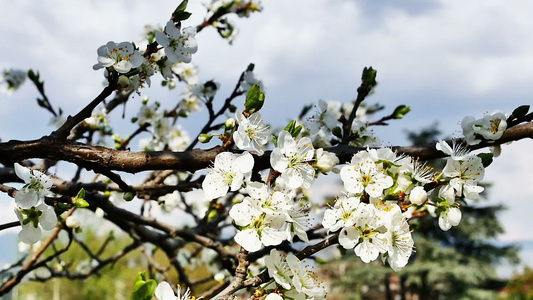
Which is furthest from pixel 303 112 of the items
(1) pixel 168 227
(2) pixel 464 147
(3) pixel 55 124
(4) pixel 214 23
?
(3) pixel 55 124

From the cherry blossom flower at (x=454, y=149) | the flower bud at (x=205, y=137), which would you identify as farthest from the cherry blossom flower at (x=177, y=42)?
the cherry blossom flower at (x=454, y=149)

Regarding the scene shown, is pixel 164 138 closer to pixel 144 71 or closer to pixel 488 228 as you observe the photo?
pixel 144 71

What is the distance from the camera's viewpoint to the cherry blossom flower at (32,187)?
1.07m

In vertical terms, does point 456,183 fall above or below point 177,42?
below

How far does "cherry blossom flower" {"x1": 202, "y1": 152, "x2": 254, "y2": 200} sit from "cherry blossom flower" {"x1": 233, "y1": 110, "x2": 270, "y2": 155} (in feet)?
0.16

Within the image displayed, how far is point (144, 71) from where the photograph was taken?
4.68 feet

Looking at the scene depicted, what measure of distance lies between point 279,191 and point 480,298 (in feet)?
44.8

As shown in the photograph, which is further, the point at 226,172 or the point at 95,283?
the point at 95,283

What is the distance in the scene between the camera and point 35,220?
110cm

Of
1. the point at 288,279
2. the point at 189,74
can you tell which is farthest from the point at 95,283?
the point at 288,279

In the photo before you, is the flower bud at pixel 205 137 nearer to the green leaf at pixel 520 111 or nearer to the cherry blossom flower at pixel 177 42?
the cherry blossom flower at pixel 177 42

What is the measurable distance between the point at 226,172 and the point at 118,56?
1.53 feet

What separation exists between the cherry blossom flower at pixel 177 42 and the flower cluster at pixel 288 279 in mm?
713

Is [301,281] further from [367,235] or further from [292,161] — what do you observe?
[292,161]
